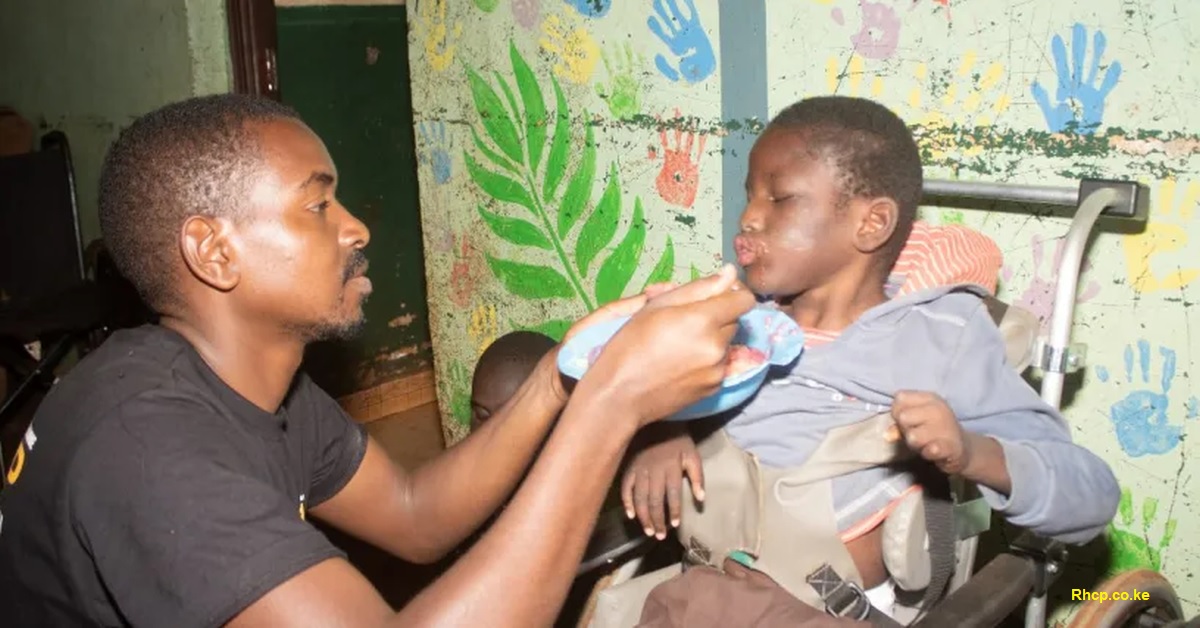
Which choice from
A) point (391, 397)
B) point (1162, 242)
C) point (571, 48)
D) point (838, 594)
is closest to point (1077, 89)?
point (1162, 242)

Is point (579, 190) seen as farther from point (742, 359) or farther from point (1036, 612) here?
point (1036, 612)

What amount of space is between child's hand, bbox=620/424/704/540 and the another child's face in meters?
0.33

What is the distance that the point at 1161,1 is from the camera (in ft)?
5.63

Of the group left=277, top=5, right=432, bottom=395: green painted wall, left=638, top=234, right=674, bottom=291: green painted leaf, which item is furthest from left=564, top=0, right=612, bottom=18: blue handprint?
left=277, top=5, right=432, bottom=395: green painted wall

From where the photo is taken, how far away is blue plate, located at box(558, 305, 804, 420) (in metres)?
1.42

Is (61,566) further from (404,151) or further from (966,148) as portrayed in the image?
(404,151)

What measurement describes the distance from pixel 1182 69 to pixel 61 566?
6.65 ft

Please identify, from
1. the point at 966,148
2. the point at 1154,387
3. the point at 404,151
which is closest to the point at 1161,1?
the point at 966,148

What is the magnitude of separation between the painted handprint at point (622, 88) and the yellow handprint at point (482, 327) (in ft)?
2.82

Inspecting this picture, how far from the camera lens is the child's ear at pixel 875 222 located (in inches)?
66.7

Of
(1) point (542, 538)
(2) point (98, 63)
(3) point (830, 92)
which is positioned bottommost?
(1) point (542, 538)

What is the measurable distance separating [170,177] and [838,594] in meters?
1.25

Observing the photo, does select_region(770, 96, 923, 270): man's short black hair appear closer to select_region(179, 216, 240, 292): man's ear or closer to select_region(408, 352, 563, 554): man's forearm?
select_region(408, 352, 563, 554): man's forearm

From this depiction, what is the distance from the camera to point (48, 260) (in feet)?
13.9
